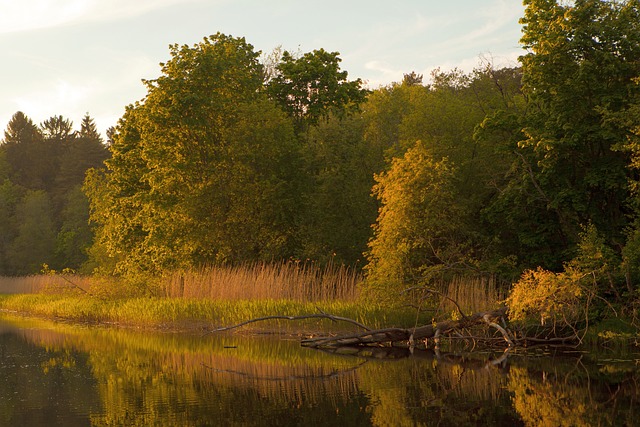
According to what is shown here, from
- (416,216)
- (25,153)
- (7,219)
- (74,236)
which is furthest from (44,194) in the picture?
(416,216)

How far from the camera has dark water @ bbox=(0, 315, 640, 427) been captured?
1161 centimetres

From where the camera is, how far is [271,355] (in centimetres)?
1908

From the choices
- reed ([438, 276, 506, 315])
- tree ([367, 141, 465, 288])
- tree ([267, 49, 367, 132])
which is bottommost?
reed ([438, 276, 506, 315])

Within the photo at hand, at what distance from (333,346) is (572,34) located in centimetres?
1262

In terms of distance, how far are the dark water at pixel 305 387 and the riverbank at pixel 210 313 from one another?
2.42 meters

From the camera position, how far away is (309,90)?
3869cm

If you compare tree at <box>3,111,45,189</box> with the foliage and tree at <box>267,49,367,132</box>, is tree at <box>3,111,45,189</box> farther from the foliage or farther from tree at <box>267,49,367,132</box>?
the foliage

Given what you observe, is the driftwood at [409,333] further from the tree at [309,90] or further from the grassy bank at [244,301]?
the tree at [309,90]

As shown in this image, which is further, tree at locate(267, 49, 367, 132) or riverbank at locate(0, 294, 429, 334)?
tree at locate(267, 49, 367, 132)

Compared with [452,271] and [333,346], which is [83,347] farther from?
[452,271]

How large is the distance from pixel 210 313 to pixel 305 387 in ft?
41.0

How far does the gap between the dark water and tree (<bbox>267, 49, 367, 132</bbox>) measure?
61.2 feet

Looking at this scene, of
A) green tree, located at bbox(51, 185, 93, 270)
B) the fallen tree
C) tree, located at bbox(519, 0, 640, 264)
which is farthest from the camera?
green tree, located at bbox(51, 185, 93, 270)

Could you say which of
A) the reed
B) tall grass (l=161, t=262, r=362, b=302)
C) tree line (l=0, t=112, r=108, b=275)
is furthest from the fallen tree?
tree line (l=0, t=112, r=108, b=275)
